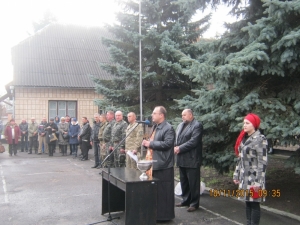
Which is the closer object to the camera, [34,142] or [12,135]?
[12,135]

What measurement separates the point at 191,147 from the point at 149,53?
7.04 m

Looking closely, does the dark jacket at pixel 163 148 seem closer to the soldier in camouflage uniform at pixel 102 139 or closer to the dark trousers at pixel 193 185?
the dark trousers at pixel 193 185

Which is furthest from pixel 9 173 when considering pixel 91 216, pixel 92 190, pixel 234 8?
pixel 234 8

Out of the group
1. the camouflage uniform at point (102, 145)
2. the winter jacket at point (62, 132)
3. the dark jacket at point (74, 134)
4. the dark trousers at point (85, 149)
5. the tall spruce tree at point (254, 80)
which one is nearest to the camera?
the tall spruce tree at point (254, 80)

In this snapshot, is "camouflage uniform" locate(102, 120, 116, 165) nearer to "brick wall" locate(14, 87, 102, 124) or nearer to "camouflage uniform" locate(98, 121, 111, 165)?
"camouflage uniform" locate(98, 121, 111, 165)

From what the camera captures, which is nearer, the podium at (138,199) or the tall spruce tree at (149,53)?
the podium at (138,199)

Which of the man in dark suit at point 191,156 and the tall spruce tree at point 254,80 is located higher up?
the tall spruce tree at point 254,80

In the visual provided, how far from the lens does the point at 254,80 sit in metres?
6.77

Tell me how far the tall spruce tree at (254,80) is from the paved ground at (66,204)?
1.02m

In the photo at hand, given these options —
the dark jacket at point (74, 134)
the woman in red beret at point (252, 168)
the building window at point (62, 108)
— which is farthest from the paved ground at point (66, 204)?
the building window at point (62, 108)

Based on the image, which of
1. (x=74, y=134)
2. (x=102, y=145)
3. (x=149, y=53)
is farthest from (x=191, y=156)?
(x=74, y=134)

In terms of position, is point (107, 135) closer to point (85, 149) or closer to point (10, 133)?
point (85, 149)

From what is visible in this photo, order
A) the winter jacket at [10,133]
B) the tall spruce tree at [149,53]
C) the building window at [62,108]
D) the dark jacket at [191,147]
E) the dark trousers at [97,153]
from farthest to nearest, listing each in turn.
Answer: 1. the building window at [62,108]
2. the winter jacket at [10,133]
3. the dark trousers at [97,153]
4. the tall spruce tree at [149,53]
5. the dark jacket at [191,147]

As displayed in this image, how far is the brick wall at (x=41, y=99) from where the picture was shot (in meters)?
19.4
